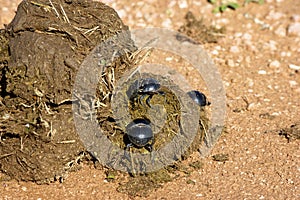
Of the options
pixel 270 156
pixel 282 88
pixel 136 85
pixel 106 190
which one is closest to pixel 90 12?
pixel 136 85

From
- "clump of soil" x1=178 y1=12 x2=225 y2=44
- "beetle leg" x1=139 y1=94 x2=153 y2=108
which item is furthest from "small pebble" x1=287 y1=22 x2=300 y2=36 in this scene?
"beetle leg" x1=139 y1=94 x2=153 y2=108

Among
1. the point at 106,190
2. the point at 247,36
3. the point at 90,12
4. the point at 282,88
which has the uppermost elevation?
the point at 90,12

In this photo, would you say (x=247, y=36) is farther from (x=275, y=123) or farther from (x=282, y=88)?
(x=275, y=123)

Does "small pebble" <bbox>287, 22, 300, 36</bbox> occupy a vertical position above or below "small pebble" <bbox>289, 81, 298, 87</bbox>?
above

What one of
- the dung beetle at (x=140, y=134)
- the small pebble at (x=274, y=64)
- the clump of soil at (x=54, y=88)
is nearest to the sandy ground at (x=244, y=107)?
the small pebble at (x=274, y=64)

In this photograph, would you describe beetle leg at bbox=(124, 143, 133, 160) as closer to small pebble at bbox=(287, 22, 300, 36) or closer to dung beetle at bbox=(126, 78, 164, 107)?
dung beetle at bbox=(126, 78, 164, 107)
